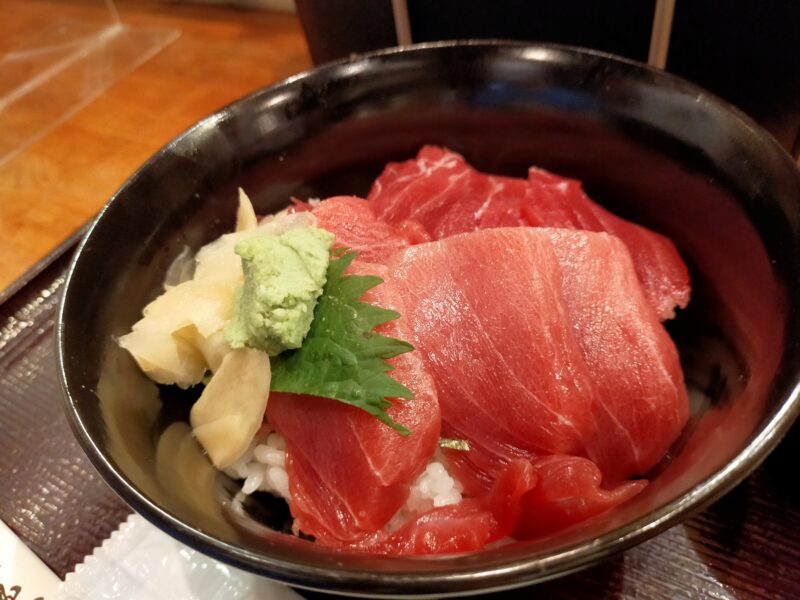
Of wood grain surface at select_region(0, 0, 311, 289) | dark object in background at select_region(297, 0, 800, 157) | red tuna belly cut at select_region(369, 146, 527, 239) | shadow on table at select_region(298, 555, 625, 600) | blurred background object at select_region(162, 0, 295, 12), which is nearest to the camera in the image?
shadow on table at select_region(298, 555, 625, 600)

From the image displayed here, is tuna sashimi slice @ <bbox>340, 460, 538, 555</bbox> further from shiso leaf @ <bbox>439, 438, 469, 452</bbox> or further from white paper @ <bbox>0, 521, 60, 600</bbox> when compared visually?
white paper @ <bbox>0, 521, 60, 600</bbox>

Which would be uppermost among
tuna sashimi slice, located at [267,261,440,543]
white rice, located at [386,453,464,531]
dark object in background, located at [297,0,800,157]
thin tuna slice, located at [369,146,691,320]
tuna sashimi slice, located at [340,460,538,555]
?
dark object in background, located at [297,0,800,157]

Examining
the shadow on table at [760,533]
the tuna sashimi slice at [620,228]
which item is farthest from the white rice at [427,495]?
the tuna sashimi slice at [620,228]

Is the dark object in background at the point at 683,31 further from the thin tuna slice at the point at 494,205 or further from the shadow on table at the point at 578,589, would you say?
the shadow on table at the point at 578,589

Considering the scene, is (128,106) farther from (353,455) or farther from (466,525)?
(466,525)

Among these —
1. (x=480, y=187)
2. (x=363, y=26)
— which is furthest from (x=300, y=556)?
(x=363, y=26)

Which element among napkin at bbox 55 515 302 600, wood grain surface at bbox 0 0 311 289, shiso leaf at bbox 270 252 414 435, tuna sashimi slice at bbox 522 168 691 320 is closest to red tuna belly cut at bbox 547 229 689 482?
tuna sashimi slice at bbox 522 168 691 320

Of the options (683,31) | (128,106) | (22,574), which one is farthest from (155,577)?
(128,106)
